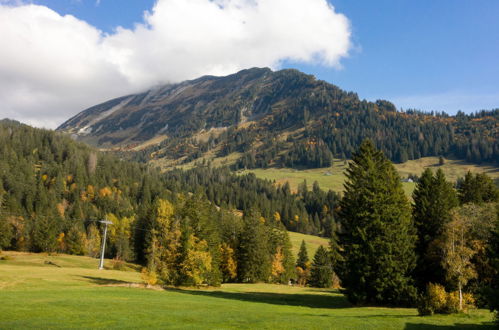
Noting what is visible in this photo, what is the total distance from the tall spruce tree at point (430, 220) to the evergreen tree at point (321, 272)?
50592 millimetres

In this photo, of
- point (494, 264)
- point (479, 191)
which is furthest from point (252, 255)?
point (494, 264)

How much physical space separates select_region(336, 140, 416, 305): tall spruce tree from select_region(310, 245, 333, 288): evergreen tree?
53.2 m

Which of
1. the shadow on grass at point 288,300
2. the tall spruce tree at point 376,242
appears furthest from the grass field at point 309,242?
the tall spruce tree at point 376,242

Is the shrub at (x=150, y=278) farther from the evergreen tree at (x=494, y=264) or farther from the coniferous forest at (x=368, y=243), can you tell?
the evergreen tree at (x=494, y=264)

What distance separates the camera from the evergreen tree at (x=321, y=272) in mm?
95250

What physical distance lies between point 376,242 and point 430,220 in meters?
10.7

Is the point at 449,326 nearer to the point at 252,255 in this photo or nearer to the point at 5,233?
the point at 252,255

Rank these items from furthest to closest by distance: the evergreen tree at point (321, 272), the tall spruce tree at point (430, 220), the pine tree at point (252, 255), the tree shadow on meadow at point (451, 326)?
the evergreen tree at point (321, 272) < the pine tree at point (252, 255) < the tall spruce tree at point (430, 220) < the tree shadow on meadow at point (451, 326)

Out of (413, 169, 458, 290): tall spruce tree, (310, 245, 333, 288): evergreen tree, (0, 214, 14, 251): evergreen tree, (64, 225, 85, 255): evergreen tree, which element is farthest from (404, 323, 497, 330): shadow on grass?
(64, 225, 85, 255): evergreen tree

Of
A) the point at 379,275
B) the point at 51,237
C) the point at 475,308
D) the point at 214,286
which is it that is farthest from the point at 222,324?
the point at 51,237

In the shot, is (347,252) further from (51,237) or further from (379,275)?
(51,237)

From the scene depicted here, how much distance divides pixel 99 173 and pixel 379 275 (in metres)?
185

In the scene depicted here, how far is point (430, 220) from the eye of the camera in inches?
1805

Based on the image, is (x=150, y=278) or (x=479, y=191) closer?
(x=479, y=191)
